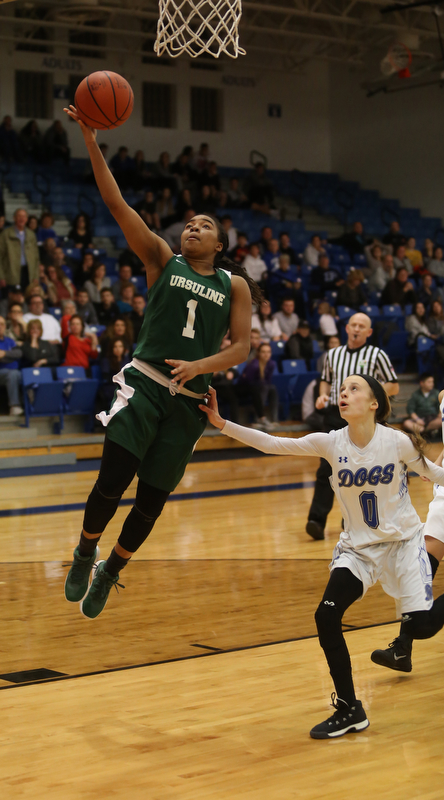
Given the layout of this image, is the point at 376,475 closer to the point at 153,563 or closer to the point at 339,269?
the point at 153,563

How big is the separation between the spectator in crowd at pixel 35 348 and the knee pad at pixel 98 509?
26.5 feet

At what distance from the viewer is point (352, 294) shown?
610 inches

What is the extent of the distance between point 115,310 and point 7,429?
7.92ft

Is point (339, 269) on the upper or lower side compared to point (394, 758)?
upper

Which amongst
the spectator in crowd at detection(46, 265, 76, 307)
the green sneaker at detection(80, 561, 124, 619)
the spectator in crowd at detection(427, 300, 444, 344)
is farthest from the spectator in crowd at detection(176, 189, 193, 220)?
the green sneaker at detection(80, 561, 124, 619)

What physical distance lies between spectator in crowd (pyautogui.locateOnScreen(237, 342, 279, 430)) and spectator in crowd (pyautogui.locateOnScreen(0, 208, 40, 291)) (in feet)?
10.9

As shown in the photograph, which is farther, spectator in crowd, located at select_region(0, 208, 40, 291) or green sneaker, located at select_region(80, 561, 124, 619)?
spectator in crowd, located at select_region(0, 208, 40, 291)

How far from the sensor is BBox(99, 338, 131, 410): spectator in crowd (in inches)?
457

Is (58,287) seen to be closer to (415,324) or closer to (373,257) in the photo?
(415,324)

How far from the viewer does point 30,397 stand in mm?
11500

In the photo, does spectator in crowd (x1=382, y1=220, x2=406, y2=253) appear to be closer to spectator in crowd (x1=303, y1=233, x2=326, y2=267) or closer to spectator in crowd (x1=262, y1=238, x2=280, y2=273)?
spectator in crowd (x1=303, y1=233, x2=326, y2=267)

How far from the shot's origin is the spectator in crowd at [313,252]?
16875mm

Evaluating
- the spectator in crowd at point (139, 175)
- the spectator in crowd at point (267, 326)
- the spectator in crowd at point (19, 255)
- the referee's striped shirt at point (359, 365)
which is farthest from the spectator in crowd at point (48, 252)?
the referee's striped shirt at point (359, 365)

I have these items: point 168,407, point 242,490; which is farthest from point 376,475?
point 242,490
